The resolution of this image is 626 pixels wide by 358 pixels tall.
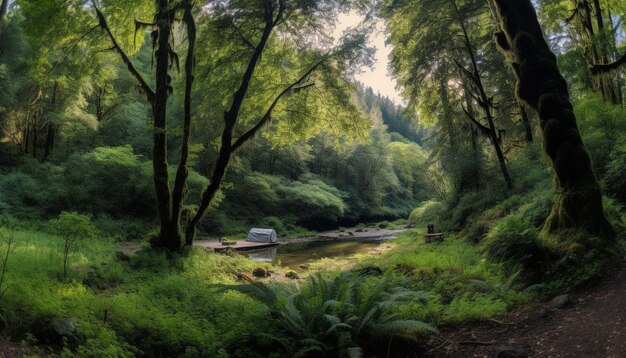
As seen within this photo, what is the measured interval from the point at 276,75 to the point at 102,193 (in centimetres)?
1352

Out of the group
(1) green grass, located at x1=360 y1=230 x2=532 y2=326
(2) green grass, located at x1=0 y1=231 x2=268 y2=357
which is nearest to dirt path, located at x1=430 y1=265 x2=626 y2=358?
(1) green grass, located at x1=360 y1=230 x2=532 y2=326

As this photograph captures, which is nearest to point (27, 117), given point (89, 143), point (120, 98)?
point (89, 143)

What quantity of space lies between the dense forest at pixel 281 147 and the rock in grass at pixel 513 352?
16.4 inches

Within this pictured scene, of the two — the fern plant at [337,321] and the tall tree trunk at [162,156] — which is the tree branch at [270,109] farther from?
the fern plant at [337,321]

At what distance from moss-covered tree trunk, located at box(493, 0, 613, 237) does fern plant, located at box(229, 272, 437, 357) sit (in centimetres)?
308

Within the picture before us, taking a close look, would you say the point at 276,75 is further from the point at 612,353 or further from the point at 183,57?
the point at 612,353

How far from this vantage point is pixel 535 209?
344 inches

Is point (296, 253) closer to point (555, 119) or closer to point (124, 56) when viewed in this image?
point (124, 56)

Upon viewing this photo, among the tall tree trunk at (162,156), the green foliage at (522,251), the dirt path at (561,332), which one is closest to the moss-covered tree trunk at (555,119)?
the green foliage at (522,251)

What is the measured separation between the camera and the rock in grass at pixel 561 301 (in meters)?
5.09

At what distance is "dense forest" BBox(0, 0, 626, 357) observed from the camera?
518 centimetres

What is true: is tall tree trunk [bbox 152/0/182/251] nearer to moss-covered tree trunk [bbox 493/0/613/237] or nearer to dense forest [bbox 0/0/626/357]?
dense forest [bbox 0/0/626/357]

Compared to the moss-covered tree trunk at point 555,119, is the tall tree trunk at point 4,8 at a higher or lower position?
higher

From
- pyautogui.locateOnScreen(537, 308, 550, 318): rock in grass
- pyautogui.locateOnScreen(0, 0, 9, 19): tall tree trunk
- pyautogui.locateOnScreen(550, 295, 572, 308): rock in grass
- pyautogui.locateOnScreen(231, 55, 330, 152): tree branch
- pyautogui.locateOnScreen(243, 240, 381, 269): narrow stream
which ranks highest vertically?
pyautogui.locateOnScreen(0, 0, 9, 19): tall tree trunk
